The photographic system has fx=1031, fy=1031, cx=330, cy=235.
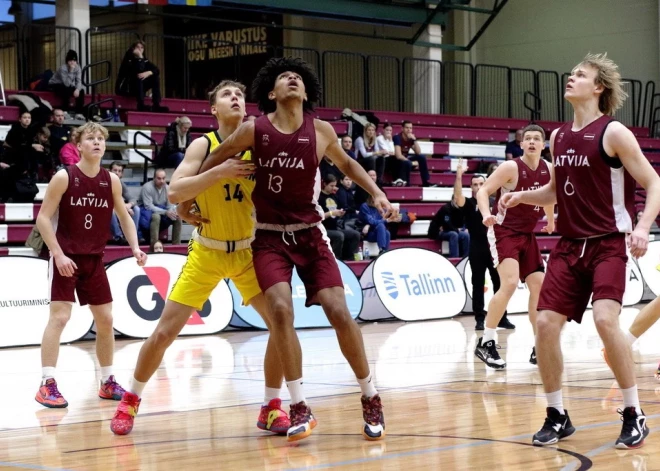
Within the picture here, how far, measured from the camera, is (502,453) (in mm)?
4875

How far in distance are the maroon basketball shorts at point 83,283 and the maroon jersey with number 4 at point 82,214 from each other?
8 cm

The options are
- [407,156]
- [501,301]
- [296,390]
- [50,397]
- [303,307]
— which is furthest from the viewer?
[407,156]

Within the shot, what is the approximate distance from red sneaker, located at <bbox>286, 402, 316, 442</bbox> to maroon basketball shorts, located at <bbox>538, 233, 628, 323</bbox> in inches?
51.9

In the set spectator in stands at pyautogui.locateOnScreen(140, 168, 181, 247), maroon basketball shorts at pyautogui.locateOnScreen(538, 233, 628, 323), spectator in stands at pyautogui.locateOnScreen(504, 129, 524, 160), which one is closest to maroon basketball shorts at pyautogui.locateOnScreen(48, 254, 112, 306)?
maroon basketball shorts at pyautogui.locateOnScreen(538, 233, 628, 323)

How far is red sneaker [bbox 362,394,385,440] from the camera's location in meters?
5.30

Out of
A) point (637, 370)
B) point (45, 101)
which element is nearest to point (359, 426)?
point (637, 370)

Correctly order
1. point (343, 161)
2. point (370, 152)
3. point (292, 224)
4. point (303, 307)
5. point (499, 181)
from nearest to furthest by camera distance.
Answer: point (292, 224), point (343, 161), point (499, 181), point (303, 307), point (370, 152)

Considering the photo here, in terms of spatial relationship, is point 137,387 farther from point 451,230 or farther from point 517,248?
point 451,230

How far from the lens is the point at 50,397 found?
6.95 m

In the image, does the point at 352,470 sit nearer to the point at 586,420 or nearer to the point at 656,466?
the point at 656,466

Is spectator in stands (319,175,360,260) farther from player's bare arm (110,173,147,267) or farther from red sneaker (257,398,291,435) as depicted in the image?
red sneaker (257,398,291,435)

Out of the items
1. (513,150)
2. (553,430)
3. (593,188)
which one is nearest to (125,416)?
(553,430)

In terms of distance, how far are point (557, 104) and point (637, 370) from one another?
1622cm

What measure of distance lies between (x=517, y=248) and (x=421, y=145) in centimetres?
1180
